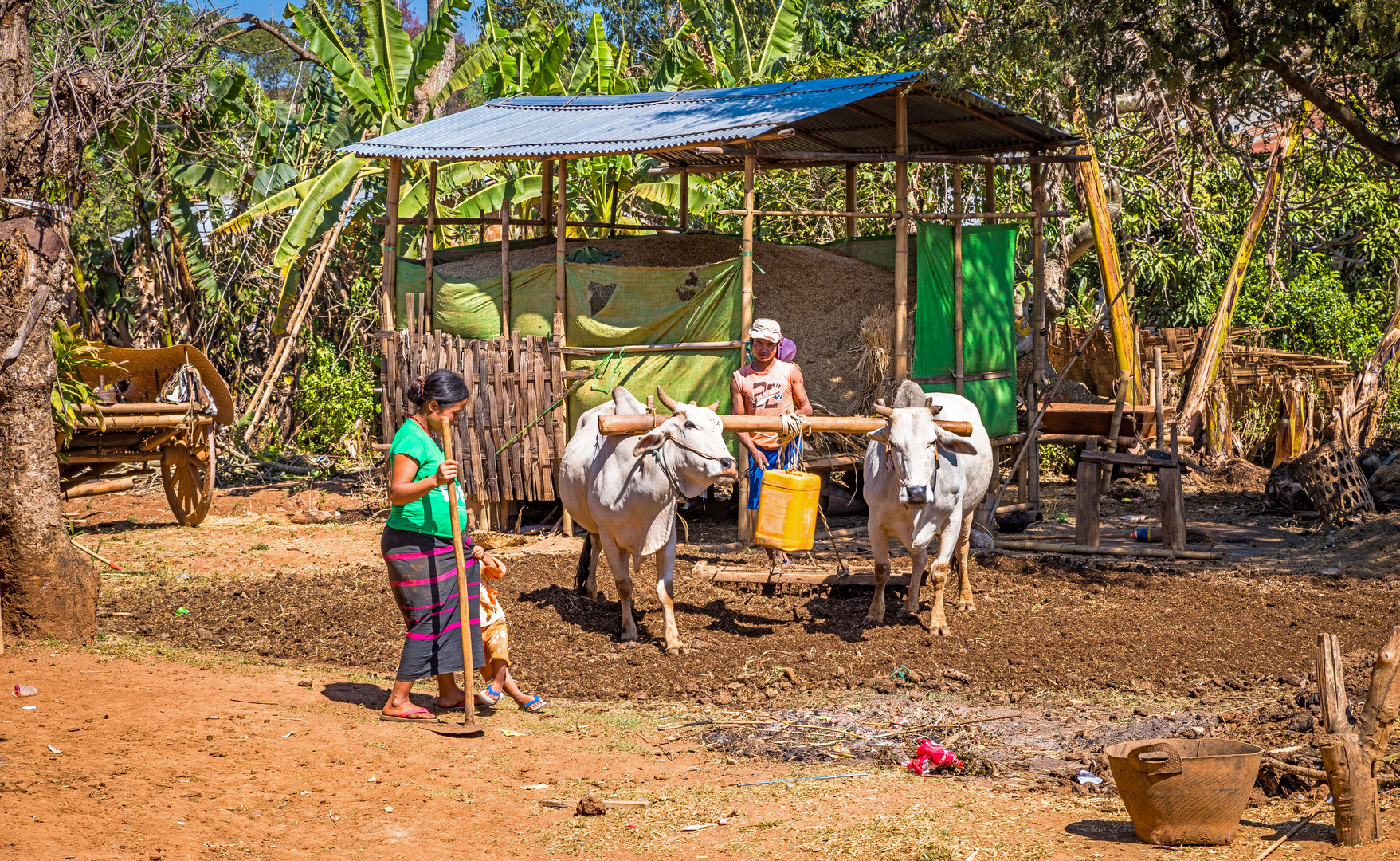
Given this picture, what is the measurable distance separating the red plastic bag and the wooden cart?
7.27 m

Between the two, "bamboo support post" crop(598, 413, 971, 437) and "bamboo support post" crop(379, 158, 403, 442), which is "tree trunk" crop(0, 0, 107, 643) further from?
"bamboo support post" crop(379, 158, 403, 442)

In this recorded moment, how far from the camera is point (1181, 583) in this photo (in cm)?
848

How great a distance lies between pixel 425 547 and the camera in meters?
5.70

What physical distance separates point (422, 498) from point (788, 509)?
2124mm

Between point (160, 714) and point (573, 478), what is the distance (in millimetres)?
2783

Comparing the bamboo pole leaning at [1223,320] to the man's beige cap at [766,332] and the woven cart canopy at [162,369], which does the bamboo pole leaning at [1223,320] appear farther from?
the woven cart canopy at [162,369]

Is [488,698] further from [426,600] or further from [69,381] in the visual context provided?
[69,381]

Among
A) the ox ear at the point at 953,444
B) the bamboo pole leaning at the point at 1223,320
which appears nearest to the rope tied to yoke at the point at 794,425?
the ox ear at the point at 953,444

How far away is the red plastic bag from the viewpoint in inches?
201

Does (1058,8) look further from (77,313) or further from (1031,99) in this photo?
(77,313)

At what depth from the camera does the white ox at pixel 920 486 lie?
266 inches

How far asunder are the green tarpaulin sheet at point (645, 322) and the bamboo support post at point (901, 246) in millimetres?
1407

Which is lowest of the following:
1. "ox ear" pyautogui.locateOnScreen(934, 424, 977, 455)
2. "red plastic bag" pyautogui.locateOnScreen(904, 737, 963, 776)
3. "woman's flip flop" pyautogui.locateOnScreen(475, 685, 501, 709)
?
"red plastic bag" pyautogui.locateOnScreen(904, 737, 963, 776)

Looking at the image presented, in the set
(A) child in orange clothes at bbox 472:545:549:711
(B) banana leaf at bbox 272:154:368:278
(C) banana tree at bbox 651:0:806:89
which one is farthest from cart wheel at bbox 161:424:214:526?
(C) banana tree at bbox 651:0:806:89
